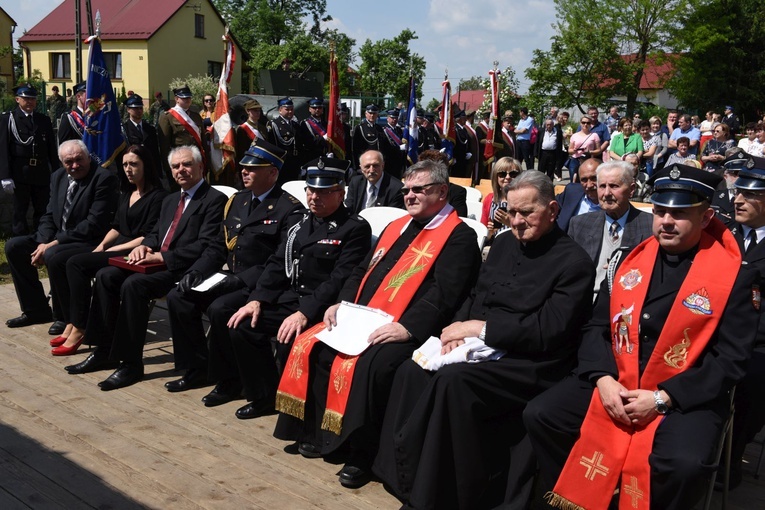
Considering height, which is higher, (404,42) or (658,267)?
(404,42)

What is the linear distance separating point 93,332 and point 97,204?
118cm

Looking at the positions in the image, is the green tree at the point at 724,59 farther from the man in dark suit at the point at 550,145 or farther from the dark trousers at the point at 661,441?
the dark trousers at the point at 661,441

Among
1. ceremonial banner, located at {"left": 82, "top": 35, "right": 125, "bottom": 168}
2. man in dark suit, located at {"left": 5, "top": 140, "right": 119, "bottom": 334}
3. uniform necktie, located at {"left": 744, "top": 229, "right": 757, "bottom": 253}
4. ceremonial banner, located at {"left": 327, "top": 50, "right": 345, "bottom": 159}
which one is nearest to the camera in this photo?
uniform necktie, located at {"left": 744, "top": 229, "right": 757, "bottom": 253}

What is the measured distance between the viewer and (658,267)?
131 inches

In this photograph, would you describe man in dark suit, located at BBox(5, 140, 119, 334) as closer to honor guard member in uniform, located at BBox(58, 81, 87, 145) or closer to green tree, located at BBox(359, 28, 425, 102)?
honor guard member in uniform, located at BBox(58, 81, 87, 145)

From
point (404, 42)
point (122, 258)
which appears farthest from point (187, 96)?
point (404, 42)

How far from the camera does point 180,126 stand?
10711 millimetres

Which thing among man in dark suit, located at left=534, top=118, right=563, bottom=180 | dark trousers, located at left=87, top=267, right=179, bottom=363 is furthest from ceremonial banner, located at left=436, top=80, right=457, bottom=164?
dark trousers, located at left=87, top=267, right=179, bottom=363

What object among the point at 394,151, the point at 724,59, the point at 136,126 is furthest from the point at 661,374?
the point at 724,59

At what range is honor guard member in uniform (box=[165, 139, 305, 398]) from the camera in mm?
4887

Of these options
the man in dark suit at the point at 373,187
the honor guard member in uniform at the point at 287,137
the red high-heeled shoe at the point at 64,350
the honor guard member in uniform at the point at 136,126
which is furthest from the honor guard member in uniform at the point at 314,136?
the red high-heeled shoe at the point at 64,350

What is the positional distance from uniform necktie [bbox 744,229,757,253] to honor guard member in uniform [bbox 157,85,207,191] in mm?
7714

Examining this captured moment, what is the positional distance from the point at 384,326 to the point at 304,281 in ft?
3.14

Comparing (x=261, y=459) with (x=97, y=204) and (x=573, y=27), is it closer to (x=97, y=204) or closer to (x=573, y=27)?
(x=97, y=204)
